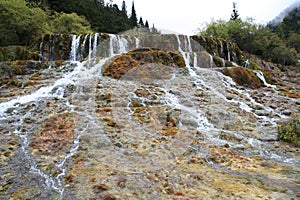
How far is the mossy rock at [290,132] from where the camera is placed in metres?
8.48

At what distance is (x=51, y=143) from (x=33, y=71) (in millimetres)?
10082

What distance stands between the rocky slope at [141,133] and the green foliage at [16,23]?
20.0 feet

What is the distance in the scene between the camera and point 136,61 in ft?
52.2

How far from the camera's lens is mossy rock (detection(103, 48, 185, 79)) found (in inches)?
576

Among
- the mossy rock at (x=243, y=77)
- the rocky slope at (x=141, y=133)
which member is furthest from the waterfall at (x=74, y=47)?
the mossy rock at (x=243, y=77)

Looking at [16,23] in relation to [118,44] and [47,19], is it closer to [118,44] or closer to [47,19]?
[118,44]

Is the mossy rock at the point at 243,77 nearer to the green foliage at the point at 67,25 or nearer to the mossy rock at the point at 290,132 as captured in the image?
the mossy rock at the point at 290,132

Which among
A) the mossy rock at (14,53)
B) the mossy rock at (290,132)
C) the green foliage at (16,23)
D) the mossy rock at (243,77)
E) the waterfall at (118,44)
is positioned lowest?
the mossy rock at (290,132)

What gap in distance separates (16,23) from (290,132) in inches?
835

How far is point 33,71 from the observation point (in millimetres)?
15398

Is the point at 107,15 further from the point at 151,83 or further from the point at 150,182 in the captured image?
the point at 150,182

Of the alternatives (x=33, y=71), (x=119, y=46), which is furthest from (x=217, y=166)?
(x=119, y=46)

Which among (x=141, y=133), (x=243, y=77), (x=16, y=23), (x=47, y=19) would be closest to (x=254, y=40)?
(x=243, y=77)

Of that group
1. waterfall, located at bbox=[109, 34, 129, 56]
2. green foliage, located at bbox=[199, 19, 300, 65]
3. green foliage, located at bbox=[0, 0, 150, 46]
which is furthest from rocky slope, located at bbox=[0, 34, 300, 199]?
green foliage, located at bbox=[199, 19, 300, 65]
